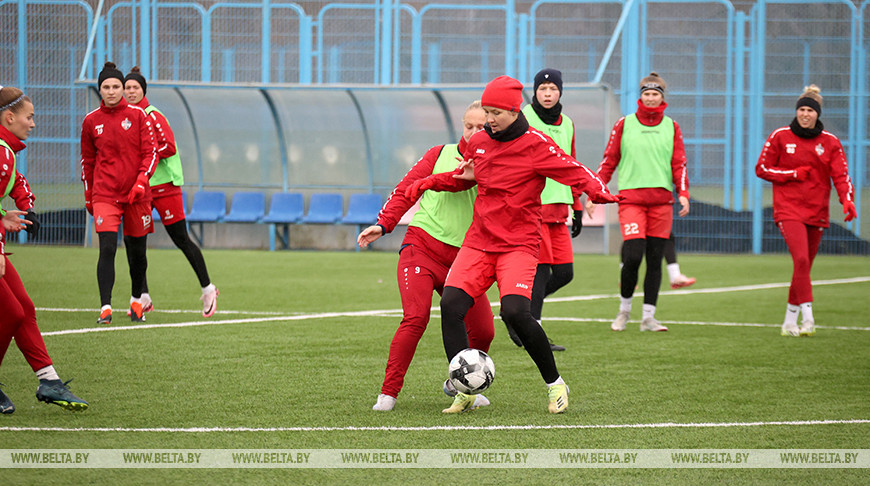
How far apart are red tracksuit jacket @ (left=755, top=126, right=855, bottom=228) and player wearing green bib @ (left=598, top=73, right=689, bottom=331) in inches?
27.5

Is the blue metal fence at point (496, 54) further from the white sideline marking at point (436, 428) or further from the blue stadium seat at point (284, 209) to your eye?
the white sideline marking at point (436, 428)

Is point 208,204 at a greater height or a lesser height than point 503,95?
lesser

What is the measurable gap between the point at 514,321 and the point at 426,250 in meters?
0.66

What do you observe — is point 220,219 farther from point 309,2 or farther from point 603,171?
point 603,171

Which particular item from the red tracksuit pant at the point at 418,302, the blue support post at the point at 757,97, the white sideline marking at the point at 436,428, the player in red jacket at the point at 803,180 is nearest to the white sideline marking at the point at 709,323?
the player in red jacket at the point at 803,180

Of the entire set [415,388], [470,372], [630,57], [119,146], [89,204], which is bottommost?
[415,388]

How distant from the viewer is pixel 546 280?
A: 307 inches

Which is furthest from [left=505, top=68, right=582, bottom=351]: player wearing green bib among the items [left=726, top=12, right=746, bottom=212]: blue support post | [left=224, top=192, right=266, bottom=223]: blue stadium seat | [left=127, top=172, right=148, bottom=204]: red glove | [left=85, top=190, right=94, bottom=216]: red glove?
[left=224, top=192, right=266, bottom=223]: blue stadium seat

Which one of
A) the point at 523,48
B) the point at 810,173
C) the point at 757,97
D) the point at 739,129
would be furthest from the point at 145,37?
the point at 810,173

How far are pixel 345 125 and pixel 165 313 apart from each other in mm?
12237

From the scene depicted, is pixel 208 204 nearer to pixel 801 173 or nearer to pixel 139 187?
pixel 139 187

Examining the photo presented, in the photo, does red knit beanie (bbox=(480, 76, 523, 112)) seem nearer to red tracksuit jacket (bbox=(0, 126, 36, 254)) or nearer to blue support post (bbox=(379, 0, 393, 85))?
red tracksuit jacket (bbox=(0, 126, 36, 254))

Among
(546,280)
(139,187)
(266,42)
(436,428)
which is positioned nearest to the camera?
(436,428)

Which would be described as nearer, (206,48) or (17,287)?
(17,287)
